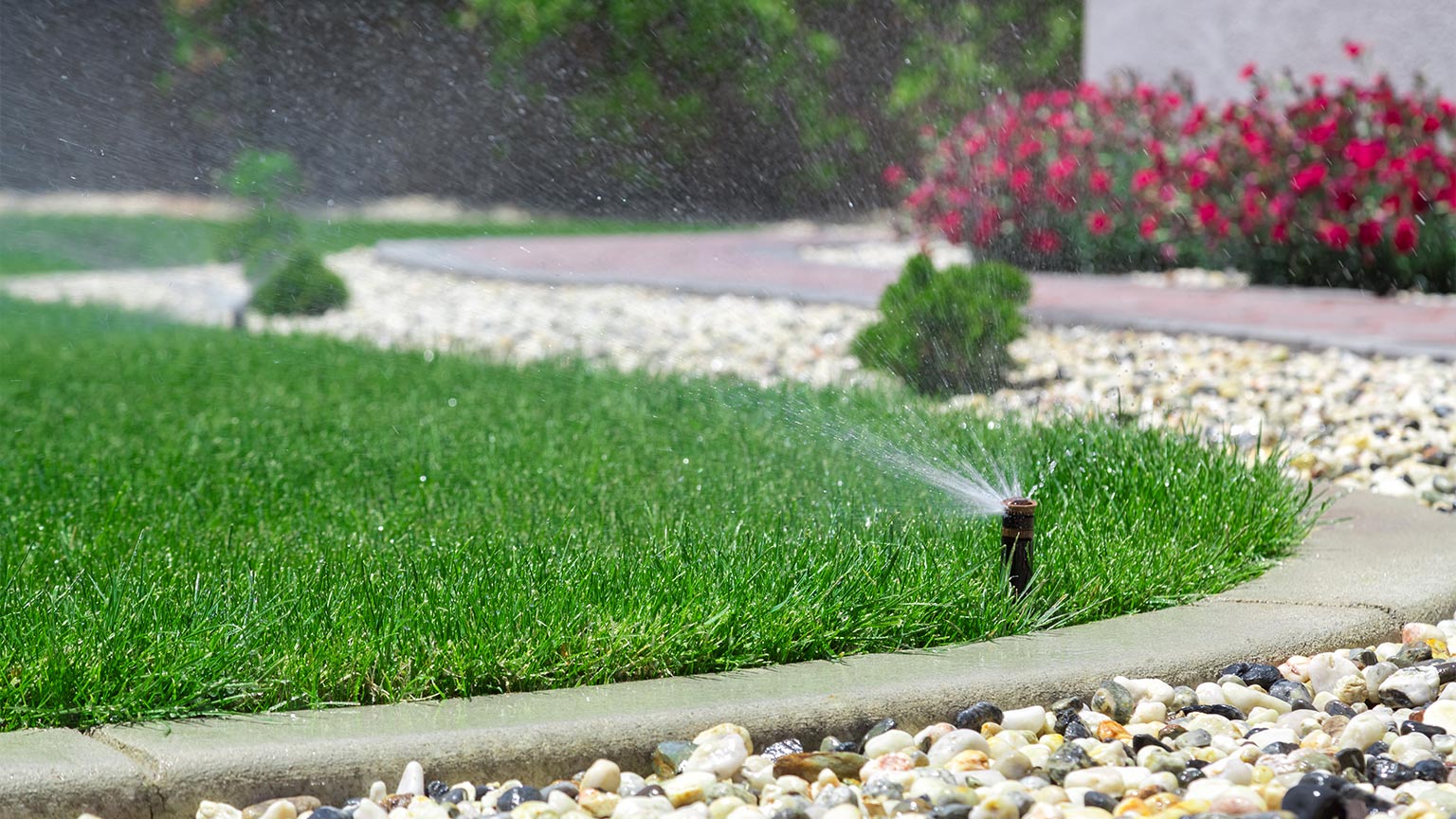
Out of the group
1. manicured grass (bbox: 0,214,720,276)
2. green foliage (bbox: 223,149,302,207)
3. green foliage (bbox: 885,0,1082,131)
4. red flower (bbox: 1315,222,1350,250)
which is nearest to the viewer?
red flower (bbox: 1315,222,1350,250)

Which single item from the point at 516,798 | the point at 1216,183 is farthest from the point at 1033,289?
the point at 516,798

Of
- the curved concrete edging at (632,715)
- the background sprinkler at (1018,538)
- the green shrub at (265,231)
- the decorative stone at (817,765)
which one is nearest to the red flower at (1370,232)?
the green shrub at (265,231)

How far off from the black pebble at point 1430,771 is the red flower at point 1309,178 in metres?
6.94

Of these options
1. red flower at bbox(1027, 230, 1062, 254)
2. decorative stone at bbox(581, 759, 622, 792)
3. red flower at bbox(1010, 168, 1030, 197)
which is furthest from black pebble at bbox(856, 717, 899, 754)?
red flower at bbox(1010, 168, 1030, 197)

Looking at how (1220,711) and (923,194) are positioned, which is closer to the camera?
(1220,711)

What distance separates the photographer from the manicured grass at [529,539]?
2.32 m

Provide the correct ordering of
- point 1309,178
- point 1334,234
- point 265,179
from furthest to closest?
point 265,179
point 1309,178
point 1334,234

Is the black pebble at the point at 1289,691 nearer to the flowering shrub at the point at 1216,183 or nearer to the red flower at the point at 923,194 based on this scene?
the flowering shrub at the point at 1216,183

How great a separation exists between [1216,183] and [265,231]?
212 inches

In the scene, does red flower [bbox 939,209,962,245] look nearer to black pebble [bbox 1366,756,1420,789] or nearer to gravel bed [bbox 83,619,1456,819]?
gravel bed [bbox 83,619,1456,819]

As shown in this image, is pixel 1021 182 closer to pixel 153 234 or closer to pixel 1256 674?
pixel 1256 674

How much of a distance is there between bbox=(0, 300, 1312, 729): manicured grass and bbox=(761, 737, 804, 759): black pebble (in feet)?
0.76

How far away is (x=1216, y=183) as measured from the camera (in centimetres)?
930

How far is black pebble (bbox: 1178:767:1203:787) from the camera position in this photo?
2119 millimetres
